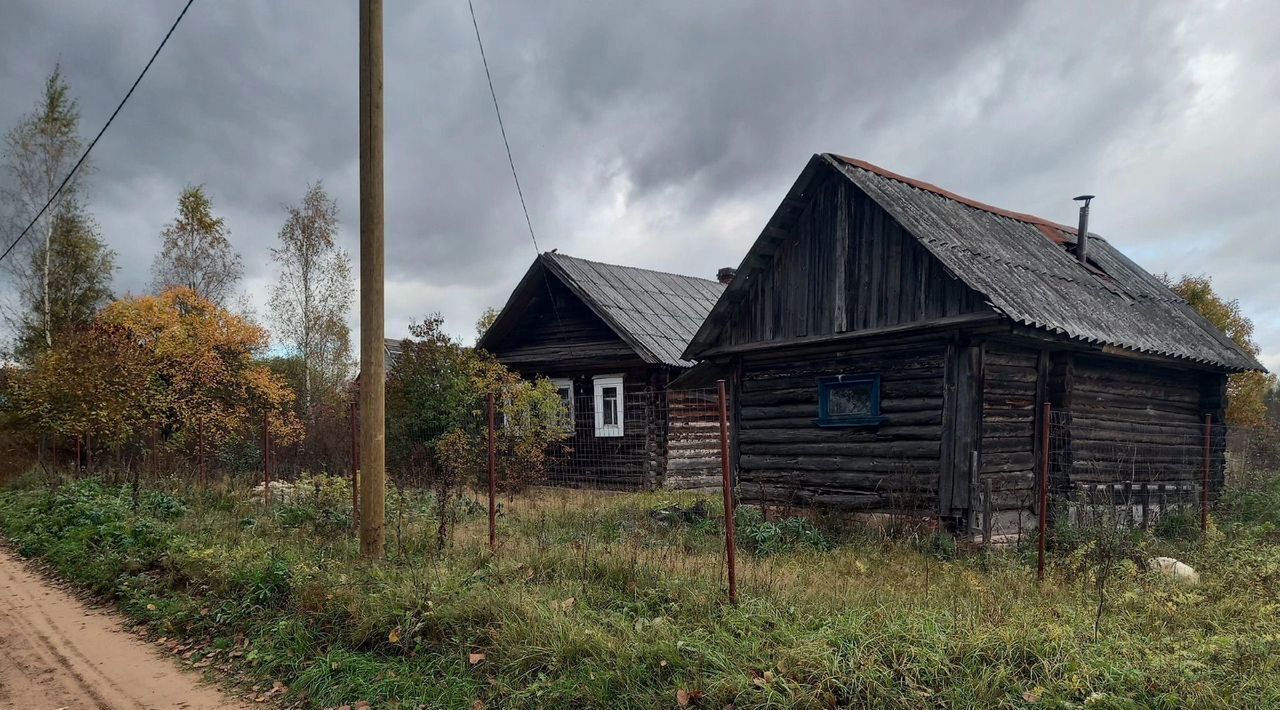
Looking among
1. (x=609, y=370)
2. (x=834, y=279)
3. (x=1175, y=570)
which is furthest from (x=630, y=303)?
(x=1175, y=570)

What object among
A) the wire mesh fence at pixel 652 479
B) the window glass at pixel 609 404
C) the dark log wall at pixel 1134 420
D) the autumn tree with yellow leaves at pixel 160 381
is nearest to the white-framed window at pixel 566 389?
the wire mesh fence at pixel 652 479

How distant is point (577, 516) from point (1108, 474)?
25.8ft

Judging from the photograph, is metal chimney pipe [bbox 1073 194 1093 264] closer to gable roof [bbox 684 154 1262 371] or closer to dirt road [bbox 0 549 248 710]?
gable roof [bbox 684 154 1262 371]

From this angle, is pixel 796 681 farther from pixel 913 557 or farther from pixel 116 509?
pixel 116 509

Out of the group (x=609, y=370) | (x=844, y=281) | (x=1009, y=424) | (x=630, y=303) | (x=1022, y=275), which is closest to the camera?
(x=1009, y=424)

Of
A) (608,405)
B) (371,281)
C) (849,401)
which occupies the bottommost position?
(608,405)

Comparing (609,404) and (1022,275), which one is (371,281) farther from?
(609,404)

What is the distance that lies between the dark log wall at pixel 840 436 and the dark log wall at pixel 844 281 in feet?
1.57

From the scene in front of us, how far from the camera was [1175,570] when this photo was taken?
21.9ft

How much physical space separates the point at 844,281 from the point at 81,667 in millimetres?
9271

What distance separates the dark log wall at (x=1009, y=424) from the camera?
9.21m

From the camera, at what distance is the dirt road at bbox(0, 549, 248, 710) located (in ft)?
15.5

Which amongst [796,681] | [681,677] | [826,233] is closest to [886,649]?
[796,681]

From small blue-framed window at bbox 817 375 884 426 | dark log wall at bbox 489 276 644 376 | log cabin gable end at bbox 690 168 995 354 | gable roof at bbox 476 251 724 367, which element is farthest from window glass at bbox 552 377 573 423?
small blue-framed window at bbox 817 375 884 426
